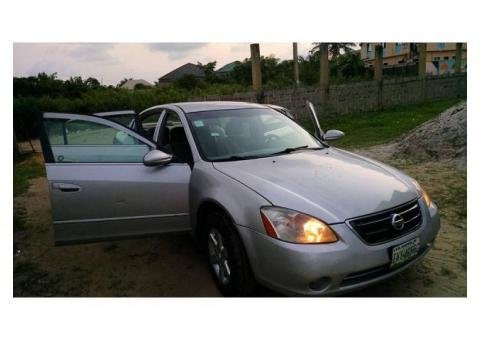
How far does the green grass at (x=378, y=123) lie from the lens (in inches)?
363

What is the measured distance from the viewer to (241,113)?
12.2ft

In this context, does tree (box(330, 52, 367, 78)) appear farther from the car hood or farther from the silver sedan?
the car hood

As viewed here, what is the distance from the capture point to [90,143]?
330 cm

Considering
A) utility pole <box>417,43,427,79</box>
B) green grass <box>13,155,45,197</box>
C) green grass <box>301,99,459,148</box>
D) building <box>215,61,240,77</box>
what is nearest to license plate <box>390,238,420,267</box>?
green grass <box>13,155,45,197</box>

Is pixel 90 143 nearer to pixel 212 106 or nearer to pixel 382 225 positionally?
pixel 212 106

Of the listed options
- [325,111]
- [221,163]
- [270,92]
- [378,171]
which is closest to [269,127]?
[221,163]

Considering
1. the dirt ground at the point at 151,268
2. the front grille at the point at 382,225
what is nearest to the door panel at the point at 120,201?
the dirt ground at the point at 151,268

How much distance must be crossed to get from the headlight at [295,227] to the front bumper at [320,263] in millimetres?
35

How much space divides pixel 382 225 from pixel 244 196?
922 millimetres

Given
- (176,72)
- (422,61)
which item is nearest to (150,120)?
(176,72)

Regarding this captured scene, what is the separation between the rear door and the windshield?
0.36 m

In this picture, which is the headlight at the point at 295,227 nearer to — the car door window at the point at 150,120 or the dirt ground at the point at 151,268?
the dirt ground at the point at 151,268

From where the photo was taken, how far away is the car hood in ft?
7.80
